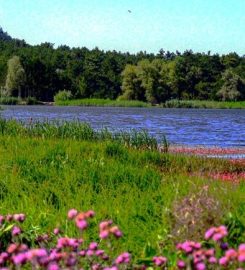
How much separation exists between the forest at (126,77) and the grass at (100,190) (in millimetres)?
123847

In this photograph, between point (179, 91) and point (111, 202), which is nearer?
point (111, 202)

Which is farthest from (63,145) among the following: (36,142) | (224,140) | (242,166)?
(224,140)

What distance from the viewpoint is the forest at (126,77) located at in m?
140

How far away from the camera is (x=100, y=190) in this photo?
10109mm

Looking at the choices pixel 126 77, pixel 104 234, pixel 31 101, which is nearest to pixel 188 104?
pixel 126 77

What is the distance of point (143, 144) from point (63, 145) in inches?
331

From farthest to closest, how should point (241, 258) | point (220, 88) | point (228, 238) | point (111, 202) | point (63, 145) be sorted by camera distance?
point (220, 88), point (63, 145), point (111, 202), point (228, 238), point (241, 258)

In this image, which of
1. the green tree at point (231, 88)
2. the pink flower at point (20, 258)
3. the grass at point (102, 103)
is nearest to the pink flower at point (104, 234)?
the pink flower at point (20, 258)

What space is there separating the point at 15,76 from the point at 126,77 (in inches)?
1002

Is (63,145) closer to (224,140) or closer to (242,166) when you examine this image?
(242,166)

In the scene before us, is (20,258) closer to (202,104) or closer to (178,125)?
(178,125)

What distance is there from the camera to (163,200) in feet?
A: 26.7

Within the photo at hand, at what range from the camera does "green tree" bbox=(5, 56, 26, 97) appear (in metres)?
144

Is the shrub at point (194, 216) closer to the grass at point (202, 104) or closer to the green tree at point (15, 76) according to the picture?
the grass at point (202, 104)
